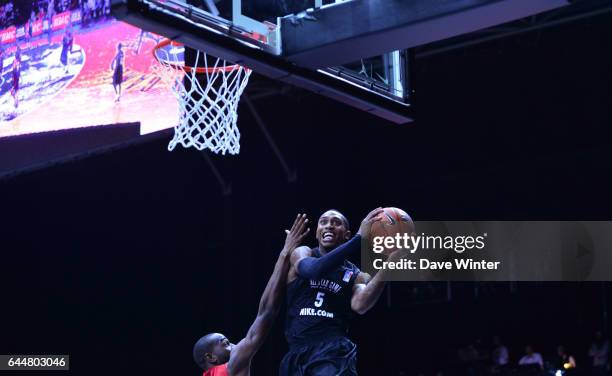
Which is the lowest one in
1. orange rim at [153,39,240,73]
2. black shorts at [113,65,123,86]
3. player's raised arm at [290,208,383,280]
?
player's raised arm at [290,208,383,280]

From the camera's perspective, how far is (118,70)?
10.2 m

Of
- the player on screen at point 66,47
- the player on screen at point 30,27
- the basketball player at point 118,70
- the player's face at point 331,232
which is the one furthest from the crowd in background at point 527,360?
the player on screen at point 30,27

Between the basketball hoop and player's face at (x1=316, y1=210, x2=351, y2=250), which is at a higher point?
the basketball hoop

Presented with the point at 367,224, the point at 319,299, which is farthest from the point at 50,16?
the point at 367,224

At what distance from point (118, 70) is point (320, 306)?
6080 millimetres

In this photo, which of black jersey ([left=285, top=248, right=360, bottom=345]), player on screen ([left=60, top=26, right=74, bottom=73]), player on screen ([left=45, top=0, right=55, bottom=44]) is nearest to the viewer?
black jersey ([left=285, top=248, right=360, bottom=345])

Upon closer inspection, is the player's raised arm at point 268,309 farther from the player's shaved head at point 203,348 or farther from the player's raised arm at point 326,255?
the player's shaved head at point 203,348

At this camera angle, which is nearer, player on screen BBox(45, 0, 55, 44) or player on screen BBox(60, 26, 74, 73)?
player on screen BBox(60, 26, 74, 73)

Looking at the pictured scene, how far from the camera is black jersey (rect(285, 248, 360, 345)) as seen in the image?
4.80 m

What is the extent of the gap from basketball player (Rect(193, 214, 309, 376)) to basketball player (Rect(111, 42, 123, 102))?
18.2 feet

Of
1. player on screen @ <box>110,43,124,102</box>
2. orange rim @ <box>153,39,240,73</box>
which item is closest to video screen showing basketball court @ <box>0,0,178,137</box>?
player on screen @ <box>110,43,124,102</box>

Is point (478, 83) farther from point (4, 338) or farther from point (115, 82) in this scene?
point (4, 338)

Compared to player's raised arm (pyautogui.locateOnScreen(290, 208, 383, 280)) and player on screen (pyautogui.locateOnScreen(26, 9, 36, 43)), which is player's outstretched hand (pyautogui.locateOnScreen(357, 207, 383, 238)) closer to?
player's raised arm (pyautogui.locateOnScreen(290, 208, 383, 280))

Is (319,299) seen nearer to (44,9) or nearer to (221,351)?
(221,351)
